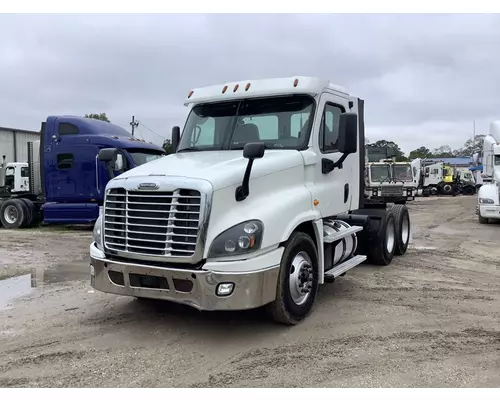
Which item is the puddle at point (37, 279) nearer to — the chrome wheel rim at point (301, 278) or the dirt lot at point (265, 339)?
the dirt lot at point (265, 339)

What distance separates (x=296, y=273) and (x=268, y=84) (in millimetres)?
2345

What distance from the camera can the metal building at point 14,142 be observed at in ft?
100

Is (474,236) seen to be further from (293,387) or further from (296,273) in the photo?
(293,387)

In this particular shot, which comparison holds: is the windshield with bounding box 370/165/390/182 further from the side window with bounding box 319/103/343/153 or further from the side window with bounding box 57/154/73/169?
the side window with bounding box 319/103/343/153

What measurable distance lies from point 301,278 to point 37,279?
4.76 m

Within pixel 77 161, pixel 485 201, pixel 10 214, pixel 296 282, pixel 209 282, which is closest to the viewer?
pixel 209 282

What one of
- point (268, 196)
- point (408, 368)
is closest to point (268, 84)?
point (268, 196)

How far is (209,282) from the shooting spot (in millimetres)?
4359

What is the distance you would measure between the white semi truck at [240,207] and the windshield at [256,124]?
0.01 meters

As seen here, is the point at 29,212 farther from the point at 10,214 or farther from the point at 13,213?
the point at 10,214

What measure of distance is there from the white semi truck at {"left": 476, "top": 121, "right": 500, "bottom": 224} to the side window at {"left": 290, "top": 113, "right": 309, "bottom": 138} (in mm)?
12811

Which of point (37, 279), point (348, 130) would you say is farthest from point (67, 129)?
point (348, 130)

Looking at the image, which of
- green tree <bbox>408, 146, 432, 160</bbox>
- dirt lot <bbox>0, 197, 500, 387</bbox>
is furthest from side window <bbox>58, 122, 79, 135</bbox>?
green tree <bbox>408, 146, 432, 160</bbox>

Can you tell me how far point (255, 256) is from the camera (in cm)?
448
